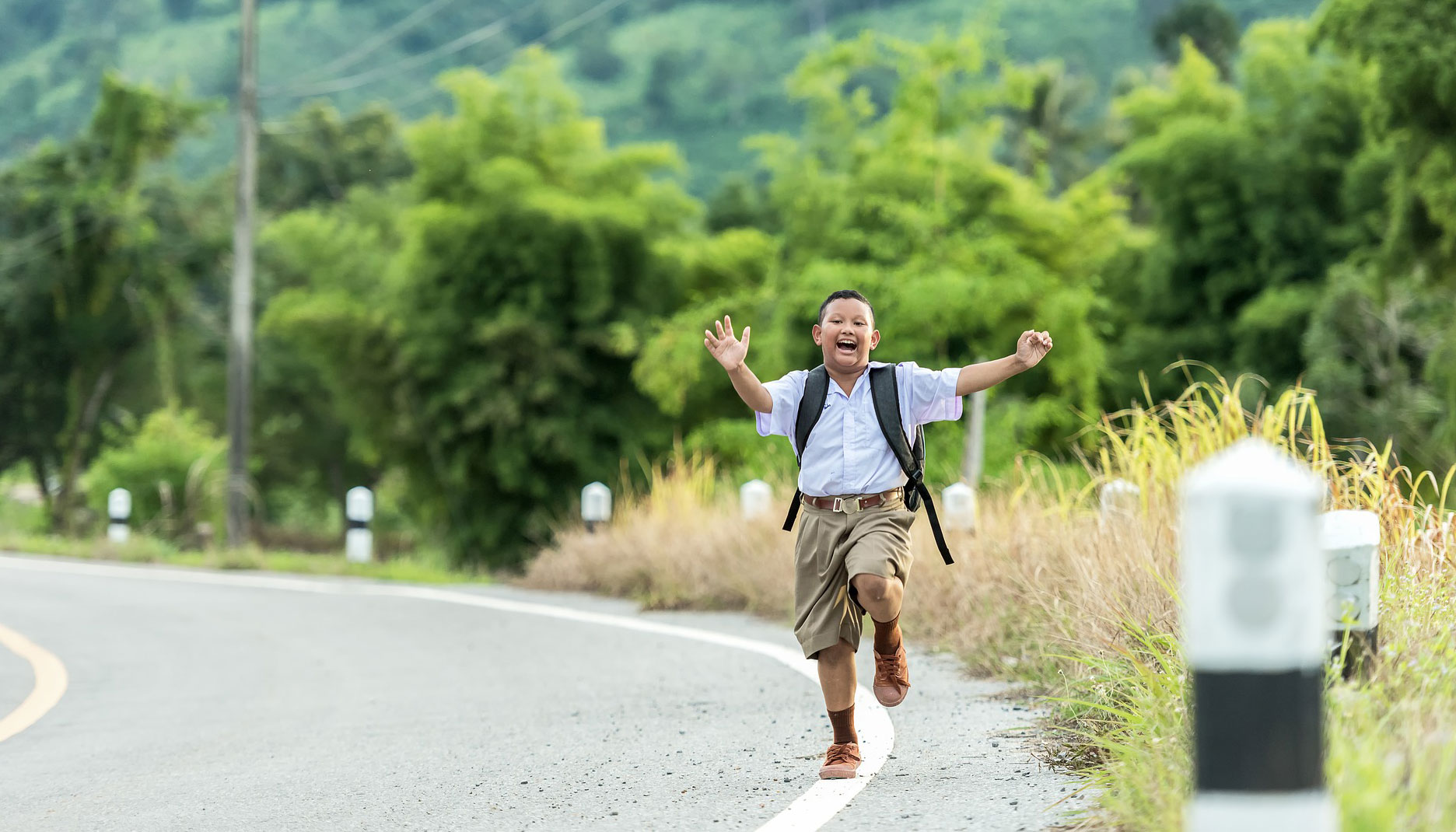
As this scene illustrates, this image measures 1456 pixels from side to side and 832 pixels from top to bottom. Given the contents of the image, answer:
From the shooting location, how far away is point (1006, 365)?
4.98 m

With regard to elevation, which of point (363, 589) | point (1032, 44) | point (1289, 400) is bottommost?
point (363, 589)

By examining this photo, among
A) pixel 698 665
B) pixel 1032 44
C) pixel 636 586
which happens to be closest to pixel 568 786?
pixel 698 665

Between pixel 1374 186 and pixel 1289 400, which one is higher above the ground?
pixel 1374 186

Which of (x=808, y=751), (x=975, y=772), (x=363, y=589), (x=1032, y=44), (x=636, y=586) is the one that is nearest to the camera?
(x=975, y=772)

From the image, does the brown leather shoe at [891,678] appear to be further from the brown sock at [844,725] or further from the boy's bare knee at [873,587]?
the boy's bare knee at [873,587]

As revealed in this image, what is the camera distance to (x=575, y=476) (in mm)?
29875

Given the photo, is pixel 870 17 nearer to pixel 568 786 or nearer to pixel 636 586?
pixel 636 586

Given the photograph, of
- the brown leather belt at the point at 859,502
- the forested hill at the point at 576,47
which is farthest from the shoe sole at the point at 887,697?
the forested hill at the point at 576,47

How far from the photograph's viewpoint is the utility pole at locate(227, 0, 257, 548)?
20.6 meters

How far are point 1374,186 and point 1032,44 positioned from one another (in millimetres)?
84909

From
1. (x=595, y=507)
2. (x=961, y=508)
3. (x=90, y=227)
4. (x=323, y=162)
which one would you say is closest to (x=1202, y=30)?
(x=323, y=162)

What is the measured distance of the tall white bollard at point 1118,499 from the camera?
283 inches

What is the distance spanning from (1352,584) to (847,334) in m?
1.81

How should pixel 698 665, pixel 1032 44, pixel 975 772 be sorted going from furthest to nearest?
pixel 1032 44
pixel 698 665
pixel 975 772
